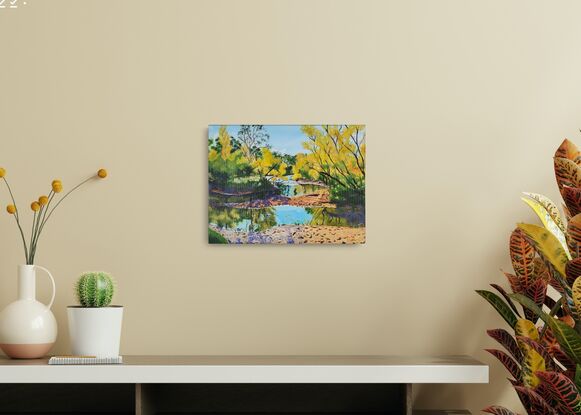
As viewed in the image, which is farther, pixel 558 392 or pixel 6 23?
pixel 6 23

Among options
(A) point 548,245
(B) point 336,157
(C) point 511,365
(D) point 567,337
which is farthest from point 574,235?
(B) point 336,157

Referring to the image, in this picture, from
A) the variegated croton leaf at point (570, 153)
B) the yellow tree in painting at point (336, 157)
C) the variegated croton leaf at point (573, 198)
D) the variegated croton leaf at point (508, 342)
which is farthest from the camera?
the yellow tree in painting at point (336, 157)

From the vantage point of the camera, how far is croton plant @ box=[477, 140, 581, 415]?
7.72 feet

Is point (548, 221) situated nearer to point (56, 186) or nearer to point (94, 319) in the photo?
point (94, 319)

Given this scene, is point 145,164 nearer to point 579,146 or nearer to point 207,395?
point 207,395

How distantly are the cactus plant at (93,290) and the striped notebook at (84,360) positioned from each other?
19 centimetres

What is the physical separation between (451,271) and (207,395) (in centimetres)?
104

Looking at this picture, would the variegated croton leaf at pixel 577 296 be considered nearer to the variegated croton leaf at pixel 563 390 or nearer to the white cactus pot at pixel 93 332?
the variegated croton leaf at pixel 563 390

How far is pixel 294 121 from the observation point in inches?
116

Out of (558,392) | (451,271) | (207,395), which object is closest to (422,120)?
(451,271)

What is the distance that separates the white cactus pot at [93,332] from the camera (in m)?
2.61

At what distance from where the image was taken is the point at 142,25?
2961 mm

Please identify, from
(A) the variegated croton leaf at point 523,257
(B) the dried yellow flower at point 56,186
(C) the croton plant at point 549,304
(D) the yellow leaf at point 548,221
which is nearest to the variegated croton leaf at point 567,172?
(C) the croton plant at point 549,304

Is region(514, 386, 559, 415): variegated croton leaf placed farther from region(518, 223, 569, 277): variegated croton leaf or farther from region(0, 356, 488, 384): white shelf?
region(518, 223, 569, 277): variegated croton leaf
